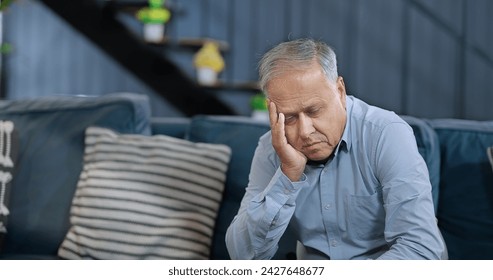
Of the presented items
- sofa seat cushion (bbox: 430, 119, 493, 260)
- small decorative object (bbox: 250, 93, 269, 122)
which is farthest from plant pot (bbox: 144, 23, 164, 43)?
sofa seat cushion (bbox: 430, 119, 493, 260)

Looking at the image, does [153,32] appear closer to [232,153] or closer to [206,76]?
[206,76]

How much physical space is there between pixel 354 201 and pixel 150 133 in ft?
2.40

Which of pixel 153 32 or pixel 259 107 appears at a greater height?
pixel 153 32

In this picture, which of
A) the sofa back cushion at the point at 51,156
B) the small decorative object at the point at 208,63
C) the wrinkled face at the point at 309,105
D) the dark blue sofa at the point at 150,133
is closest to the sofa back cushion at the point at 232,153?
the dark blue sofa at the point at 150,133

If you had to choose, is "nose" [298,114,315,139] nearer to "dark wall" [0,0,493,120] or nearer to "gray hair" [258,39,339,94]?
"gray hair" [258,39,339,94]

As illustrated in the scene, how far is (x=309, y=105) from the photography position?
1041 millimetres

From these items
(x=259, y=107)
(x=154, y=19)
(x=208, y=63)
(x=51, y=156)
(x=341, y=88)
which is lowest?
(x=259, y=107)

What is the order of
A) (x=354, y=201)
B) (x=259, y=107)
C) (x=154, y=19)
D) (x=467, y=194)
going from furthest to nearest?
(x=154, y=19) < (x=259, y=107) < (x=467, y=194) < (x=354, y=201)

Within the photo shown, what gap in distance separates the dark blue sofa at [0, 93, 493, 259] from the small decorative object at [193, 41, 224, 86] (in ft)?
7.09

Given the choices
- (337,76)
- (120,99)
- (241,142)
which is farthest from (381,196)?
(120,99)

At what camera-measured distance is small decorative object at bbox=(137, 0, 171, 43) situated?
3906 millimetres

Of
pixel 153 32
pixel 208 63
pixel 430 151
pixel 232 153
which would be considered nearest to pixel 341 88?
pixel 430 151

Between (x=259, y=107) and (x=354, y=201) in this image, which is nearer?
(x=354, y=201)

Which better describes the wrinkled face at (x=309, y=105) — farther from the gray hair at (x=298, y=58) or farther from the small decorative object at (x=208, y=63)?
the small decorative object at (x=208, y=63)
